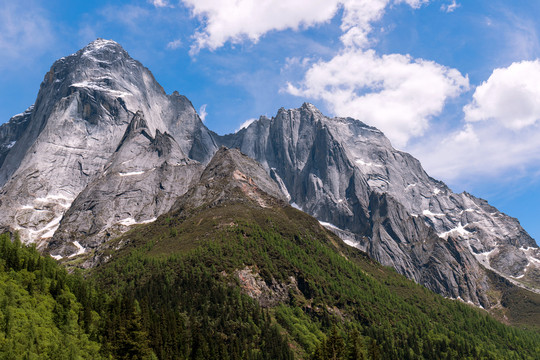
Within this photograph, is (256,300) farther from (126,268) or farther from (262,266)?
(126,268)

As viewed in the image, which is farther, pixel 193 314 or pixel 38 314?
pixel 193 314

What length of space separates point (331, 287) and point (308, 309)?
24.6 m

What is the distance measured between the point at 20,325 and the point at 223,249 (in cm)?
10051

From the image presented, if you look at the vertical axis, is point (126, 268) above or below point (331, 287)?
below

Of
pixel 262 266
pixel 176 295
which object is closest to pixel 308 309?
pixel 262 266

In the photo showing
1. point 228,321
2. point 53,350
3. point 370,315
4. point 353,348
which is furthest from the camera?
point 370,315

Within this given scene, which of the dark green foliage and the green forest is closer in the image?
the dark green foliage

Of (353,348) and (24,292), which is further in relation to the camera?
(24,292)

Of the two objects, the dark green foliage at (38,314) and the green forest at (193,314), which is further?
the green forest at (193,314)

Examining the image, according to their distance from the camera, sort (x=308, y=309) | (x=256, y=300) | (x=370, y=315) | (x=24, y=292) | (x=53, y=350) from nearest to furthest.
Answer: (x=53, y=350)
(x=24, y=292)
(x=256, y=300)
(x=308, y=309)
(x=370, y=315)

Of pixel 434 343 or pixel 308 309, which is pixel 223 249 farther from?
pixel 434 343

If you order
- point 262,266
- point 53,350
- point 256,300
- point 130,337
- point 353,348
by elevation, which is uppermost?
point 262,266

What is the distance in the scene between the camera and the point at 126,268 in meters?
184

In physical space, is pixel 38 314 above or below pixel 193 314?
below
